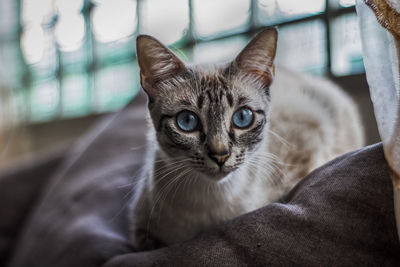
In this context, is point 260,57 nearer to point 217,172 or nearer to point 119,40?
point 217,172

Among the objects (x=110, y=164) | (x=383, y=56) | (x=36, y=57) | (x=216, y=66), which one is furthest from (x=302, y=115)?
(x=36, y=57)

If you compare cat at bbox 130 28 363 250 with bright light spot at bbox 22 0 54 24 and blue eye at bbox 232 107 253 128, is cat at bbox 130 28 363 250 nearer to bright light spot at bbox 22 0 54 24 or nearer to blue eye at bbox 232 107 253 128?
blue eye at bbox 232 107 253 128

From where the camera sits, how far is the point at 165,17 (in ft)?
10.0

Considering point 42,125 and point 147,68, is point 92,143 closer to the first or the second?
point 147,68

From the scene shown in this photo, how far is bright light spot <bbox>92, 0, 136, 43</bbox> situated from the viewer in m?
3.30

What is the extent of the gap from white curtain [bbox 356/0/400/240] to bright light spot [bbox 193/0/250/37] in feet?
6.82

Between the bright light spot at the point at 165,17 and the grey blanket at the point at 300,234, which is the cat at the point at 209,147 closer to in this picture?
the grey blanket at the point at 300,234

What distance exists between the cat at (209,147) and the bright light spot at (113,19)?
236cm

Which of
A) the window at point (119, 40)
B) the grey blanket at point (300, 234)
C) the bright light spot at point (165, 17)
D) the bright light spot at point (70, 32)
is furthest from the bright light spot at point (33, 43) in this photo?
the grey blanket at point (300, 234)

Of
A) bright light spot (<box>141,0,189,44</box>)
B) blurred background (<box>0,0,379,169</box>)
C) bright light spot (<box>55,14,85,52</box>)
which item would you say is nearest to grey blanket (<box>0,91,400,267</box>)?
blurred background (<box>0,0,379,169</box>)

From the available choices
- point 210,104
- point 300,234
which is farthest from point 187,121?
point 300,234

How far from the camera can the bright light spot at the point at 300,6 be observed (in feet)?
5.53

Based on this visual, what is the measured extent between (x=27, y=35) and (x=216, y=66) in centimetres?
417

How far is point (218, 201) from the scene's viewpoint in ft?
3.35
